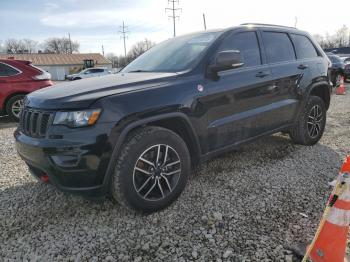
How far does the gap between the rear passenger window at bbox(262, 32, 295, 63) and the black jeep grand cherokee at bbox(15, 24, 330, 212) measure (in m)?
0.02

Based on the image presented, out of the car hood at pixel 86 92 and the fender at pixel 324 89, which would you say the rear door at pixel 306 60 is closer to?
the fender at pixel 324 89

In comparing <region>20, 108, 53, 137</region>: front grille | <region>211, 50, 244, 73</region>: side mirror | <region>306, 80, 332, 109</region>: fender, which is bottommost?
<region>20, 108, 53, 137</region>: front grille

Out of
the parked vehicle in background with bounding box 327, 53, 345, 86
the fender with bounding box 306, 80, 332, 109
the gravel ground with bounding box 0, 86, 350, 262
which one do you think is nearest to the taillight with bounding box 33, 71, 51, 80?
the gravel ground with bounding box 0, 86, 350, 262

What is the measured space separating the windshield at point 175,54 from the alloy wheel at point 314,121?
7.18 feet

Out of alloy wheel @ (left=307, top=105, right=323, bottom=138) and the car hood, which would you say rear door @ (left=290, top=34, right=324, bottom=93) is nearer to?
alloy wheel @ (left=307, top=105, right=323, bottom=138)

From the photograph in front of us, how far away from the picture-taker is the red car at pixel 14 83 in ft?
24.7

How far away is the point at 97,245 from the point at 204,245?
0.88 metres

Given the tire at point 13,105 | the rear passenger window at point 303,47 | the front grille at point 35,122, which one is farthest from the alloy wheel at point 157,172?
the tire at point 13,105

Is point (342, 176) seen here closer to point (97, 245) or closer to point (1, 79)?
point (97, 245)

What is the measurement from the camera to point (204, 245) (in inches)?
99.3

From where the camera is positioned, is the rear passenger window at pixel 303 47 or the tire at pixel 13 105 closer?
the rear passenger window at pixel 303 47

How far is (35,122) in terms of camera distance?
278 centimetres

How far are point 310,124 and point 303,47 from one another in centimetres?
118

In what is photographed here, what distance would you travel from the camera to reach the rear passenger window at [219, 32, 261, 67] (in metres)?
3.62
